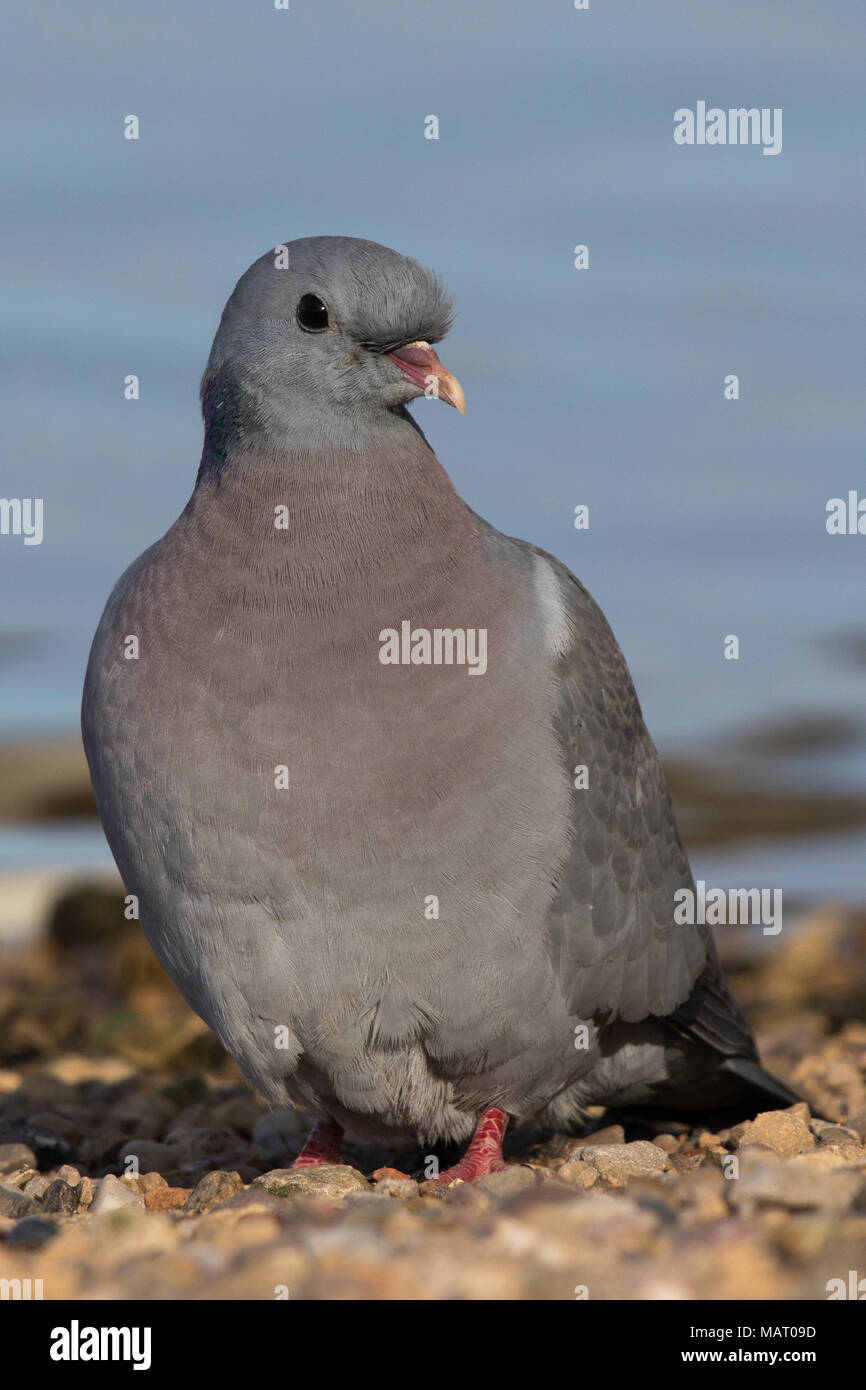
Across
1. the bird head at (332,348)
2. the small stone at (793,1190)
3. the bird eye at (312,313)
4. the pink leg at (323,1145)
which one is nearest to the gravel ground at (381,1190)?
the small stone at (793,1190)

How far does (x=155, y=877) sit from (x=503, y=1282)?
267cm

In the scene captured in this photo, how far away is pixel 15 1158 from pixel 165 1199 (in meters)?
1.33

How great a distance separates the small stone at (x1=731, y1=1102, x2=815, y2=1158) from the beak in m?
2.91

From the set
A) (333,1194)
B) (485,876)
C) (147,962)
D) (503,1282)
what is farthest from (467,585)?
(147,962)

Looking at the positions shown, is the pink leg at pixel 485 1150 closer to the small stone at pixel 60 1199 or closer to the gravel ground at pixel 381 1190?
the gravel ground at pixel 381 1190

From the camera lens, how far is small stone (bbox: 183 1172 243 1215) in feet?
18.2

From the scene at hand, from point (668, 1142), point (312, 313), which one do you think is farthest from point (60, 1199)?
point (312, 313)

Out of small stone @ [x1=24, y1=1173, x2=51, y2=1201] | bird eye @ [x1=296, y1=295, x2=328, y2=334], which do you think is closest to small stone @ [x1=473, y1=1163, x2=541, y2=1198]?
small stone @ [x1=24, y1=1173, x2=51, y2=1201]

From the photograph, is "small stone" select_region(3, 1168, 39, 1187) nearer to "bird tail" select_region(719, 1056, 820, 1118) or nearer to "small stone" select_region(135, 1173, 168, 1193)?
"small stone" select_region(135, 1173, 168, 1193)

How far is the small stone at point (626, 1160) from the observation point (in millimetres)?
5797

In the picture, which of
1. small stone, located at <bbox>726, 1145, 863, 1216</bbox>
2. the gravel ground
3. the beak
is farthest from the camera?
the beak

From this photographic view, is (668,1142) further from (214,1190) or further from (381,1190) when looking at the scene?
(214,1190)
